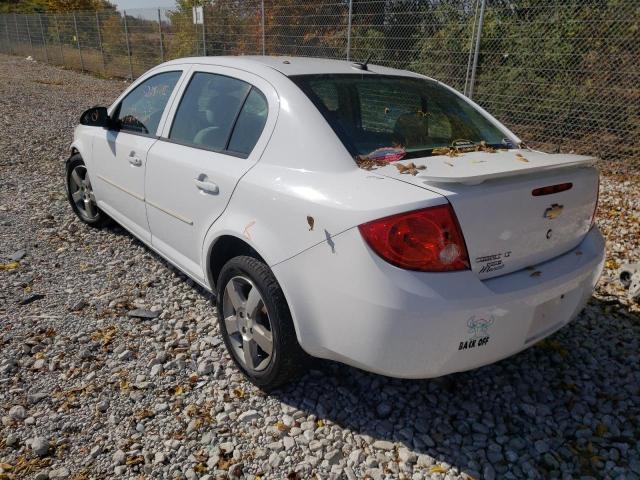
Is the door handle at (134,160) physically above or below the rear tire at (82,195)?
above

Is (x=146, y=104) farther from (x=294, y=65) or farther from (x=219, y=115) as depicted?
(x=294, y=65)

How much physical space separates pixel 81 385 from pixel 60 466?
1.90 ft

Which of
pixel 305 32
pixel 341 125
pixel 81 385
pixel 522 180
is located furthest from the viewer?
pixel 305 32

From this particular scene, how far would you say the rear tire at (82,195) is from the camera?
484cm

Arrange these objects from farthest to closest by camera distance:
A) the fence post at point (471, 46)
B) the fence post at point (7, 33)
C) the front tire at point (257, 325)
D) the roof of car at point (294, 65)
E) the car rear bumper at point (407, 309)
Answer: the fence post at point (7, 33), the fence post at point (471, 46), the roof of car at point (294, 65), the front tire at point (257, 325), the car rear bumper at point (407, 309)

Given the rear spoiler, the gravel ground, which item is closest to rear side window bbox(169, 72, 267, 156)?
the rear spoiler

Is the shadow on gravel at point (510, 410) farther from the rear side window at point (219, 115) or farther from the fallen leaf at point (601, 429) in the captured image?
the rear side window at point (219, 115)

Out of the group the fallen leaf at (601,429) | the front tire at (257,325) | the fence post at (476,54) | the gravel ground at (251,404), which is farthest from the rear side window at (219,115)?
the fence post at (476,54)

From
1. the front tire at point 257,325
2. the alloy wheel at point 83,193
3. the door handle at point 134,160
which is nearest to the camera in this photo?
the front tire at point 257,325

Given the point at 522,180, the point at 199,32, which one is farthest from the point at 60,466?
the point at 199,32

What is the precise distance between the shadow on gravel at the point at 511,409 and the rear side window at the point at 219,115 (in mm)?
1400

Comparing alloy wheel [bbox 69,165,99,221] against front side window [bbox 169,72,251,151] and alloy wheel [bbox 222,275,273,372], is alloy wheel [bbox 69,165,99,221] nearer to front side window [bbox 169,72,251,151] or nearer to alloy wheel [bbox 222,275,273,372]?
front side window [bbox 169,72,251,151]

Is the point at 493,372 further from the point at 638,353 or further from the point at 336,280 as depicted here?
the point at 336,280

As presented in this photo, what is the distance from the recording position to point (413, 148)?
262cm
